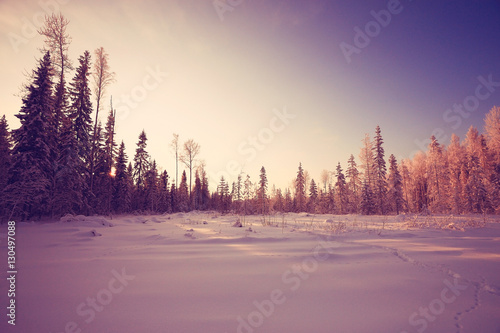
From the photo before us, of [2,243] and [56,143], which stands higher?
[56,143]

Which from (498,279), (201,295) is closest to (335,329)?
(201,295)

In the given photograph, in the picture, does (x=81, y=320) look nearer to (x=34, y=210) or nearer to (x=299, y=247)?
(x=299, y=247)

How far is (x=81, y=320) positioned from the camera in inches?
71.5

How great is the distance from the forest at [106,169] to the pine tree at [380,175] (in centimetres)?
13

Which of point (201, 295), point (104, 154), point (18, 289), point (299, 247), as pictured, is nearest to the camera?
point (201, 295)

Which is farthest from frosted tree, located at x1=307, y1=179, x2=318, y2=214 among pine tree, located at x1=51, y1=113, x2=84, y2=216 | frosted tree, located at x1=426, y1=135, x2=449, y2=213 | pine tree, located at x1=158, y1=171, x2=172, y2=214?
pine tree, located at x1=51, y1=113, x2=84, y2=216

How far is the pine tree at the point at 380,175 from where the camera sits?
27.0m

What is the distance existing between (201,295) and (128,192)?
31.1 meters

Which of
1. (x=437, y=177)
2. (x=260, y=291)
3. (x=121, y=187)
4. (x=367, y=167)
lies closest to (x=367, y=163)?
(x=367, y=167)

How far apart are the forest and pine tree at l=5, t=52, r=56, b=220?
5 centimetres

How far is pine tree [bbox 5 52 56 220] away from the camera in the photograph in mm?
11859

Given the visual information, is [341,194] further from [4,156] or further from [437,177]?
[4,156]

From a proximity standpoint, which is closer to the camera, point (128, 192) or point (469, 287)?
point (469, 287)

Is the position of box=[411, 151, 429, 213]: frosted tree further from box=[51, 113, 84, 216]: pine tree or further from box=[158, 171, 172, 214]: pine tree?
box=[51, 113, 84, 216]: pine tree
